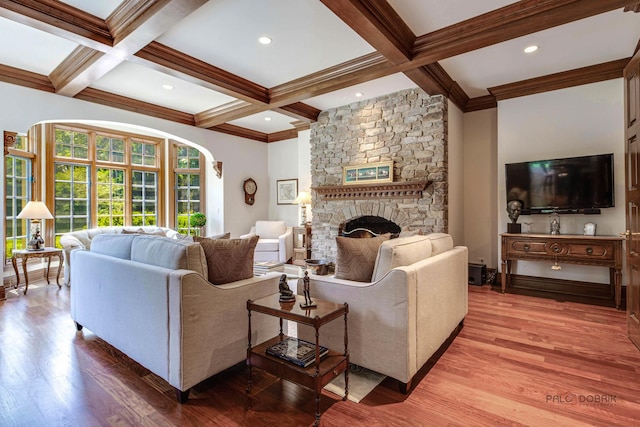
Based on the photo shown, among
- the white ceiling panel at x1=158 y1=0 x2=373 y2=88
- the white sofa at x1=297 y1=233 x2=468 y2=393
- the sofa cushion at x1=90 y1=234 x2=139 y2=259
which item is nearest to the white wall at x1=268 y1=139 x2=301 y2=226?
the white ceiling panel at x1=158 y1=0 x2=373 y2=88

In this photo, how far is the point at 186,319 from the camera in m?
1.88

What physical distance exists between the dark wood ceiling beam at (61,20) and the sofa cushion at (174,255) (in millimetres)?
2120

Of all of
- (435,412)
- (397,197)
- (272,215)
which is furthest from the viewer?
(272,215)

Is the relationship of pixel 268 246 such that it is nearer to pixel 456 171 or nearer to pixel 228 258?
pixel 456 171

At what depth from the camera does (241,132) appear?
273 inches

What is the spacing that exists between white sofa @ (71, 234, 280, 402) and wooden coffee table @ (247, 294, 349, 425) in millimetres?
223

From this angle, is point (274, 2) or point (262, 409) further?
point (274, 2)

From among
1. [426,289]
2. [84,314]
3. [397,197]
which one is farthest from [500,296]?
[84,314]

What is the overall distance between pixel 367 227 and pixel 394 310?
11.5ft

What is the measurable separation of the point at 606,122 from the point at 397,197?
2643mm

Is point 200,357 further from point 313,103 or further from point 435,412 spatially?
point 313,103

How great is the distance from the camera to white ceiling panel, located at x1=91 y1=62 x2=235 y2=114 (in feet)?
13.5

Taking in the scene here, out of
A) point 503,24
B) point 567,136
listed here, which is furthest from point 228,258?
point 567,136

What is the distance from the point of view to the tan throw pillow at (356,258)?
230 centimetres
